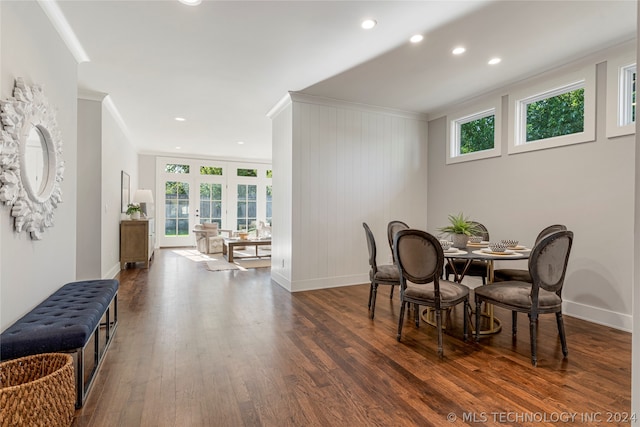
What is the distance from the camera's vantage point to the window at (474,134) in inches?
172

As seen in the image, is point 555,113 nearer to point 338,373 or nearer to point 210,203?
point 338,373

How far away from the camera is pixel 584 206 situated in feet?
11.0

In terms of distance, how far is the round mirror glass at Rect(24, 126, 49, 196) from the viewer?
2104mm

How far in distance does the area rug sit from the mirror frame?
3.74 meters

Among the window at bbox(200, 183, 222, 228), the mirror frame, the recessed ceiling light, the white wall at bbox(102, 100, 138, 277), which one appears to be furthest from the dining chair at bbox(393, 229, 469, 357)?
the window at bbox(200, 183, 222, 228)

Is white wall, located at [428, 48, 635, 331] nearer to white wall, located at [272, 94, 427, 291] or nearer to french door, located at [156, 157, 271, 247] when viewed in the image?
white wall, located at [272, 94, 427, 291]

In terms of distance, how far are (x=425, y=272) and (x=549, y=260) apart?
0.91 metres

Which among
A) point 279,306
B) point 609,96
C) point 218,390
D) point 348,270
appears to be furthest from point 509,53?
point 218,390

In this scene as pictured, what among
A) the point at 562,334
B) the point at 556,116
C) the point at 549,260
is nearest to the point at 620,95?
the point at 556,116

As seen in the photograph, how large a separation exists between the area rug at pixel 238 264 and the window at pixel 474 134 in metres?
4.14

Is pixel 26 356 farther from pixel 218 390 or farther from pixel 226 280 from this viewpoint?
pixel 226 280

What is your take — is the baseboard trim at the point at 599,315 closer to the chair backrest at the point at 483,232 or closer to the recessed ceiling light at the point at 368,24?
the chair backrest at the point at 483,232

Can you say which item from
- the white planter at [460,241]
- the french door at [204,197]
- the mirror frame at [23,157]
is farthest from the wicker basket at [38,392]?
the french door at [204,197]

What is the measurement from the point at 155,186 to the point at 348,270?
7.05 metres
